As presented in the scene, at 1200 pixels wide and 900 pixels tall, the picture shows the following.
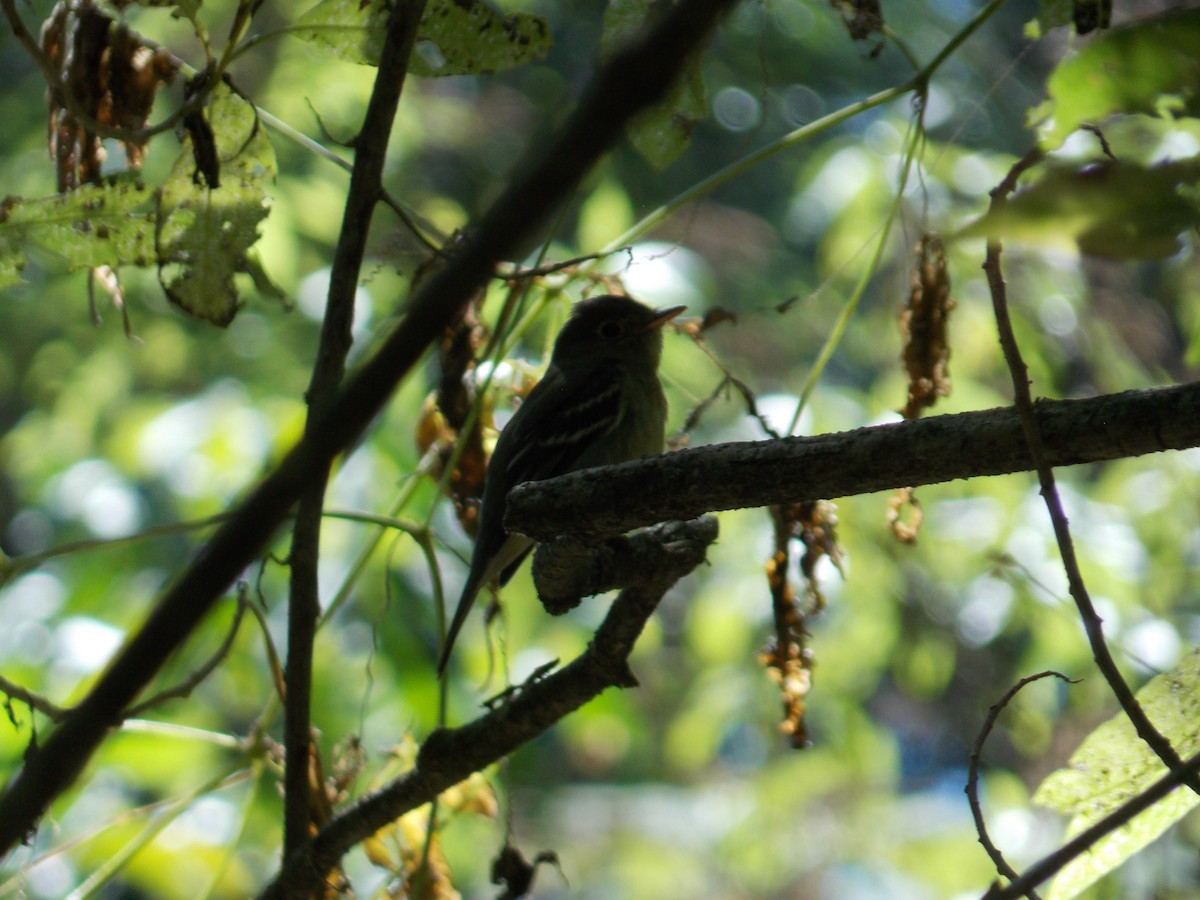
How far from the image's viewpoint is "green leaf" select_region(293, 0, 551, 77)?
242 cm

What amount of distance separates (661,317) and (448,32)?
7.61 ft

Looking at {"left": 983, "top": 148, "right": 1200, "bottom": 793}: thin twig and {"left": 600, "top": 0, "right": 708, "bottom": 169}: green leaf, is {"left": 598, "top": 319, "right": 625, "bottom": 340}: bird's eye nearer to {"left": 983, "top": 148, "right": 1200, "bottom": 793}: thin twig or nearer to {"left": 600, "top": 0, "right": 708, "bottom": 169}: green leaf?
{"left": 600, "top": 0, "right": 708, "bottom": 169}: green leaf

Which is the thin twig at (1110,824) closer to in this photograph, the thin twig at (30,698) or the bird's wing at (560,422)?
the thin twig at (30,698)

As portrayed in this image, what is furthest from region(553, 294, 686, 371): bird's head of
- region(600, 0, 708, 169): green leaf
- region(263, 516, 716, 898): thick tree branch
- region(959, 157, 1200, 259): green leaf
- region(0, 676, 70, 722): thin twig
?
region(959, 157, 1200, 259): green leaf

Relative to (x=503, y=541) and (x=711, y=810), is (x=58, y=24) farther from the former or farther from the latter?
(x=711, y=810)

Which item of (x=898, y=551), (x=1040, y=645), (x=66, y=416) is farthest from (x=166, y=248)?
(x=66, y=416)

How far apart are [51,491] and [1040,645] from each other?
499cm

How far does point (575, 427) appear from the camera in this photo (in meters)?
4.13

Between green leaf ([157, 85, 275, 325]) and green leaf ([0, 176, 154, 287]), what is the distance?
0.06 meters

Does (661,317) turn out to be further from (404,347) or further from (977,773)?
(404,347)

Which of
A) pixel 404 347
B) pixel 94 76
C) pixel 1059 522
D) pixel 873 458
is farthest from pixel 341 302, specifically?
pixel 404 347

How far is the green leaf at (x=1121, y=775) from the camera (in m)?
1.98

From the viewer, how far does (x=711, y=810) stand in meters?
10.9

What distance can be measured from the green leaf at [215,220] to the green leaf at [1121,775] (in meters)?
1.92
